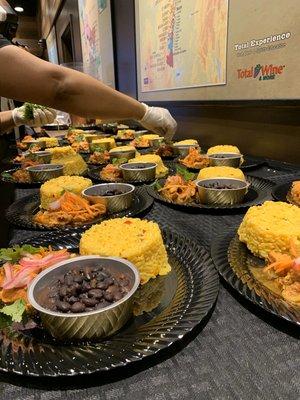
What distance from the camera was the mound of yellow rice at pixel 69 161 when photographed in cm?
254

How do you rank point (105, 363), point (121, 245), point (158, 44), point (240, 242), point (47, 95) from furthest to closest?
point (158, 44) < point (47, 95) < point (240, 242) < point (121, 245) < point (105, 363)

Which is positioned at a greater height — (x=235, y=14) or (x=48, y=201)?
(x=235, y=14)

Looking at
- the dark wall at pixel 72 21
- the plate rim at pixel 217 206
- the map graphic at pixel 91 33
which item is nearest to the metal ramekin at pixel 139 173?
the plate rim at pixel 217 206

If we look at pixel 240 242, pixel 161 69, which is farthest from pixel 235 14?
pixel 240 242

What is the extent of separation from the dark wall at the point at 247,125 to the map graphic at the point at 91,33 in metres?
3.28

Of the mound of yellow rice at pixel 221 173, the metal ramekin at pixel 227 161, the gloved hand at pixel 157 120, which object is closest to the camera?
the mound of yellow rice at pixel 221 173

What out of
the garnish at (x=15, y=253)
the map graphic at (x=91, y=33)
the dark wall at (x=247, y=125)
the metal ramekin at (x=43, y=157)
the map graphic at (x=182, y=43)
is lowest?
the garnish at (x=15, y=253)

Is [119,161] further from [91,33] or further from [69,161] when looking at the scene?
[91,33]

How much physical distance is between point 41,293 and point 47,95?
1.19 m

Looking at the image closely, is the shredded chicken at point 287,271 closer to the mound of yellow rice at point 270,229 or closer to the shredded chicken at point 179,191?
the mound of yellow rice at point 270,229

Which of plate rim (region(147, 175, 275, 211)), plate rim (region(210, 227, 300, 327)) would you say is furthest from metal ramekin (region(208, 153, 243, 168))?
plate rim (region(210, 227, 300, 327))

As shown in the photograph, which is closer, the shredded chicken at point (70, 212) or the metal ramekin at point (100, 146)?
the shredded chicken at point (70, 212)

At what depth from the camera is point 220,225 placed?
1455 millimetres

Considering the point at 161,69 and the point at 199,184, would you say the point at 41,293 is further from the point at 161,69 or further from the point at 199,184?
the point at 161,69
